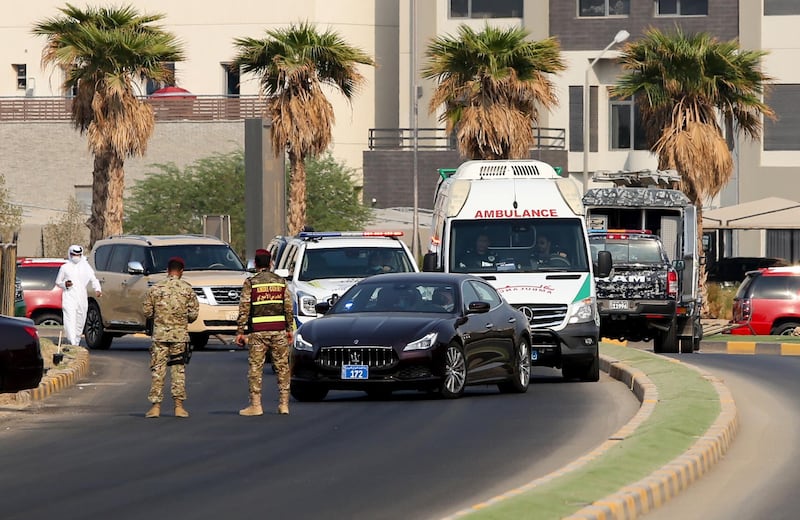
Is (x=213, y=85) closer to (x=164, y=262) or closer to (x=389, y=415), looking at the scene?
(x=164, y=262)

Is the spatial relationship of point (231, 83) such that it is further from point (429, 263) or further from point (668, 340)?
point (429, 263)

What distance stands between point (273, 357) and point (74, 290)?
11154mm

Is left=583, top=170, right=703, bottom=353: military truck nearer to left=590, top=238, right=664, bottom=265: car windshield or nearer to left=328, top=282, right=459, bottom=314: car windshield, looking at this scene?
left=590, top=238, right=664, bottom=265: car windshield

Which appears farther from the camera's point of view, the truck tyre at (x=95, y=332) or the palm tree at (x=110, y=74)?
the palm tree at (x=110, y=74)

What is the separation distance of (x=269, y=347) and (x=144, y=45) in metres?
27.5

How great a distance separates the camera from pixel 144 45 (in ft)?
147

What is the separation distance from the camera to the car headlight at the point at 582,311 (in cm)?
2325

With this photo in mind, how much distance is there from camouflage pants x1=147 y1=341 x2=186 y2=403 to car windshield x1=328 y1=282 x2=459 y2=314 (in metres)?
2.94

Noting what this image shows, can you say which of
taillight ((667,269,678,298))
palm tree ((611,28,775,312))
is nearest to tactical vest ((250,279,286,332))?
taillight ((667,269,678,298))

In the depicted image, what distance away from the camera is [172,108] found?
64.8 m

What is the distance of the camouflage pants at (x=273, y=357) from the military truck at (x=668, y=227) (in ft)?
48.7

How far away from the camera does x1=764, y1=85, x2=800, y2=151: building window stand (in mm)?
63750

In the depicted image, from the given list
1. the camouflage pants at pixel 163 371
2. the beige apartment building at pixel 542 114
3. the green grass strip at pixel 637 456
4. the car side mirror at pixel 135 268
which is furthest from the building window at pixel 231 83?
the camouflage pants at pixel 163 371

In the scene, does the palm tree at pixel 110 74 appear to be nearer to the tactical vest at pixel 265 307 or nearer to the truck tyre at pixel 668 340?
the truck tyre at pixel 668 340
